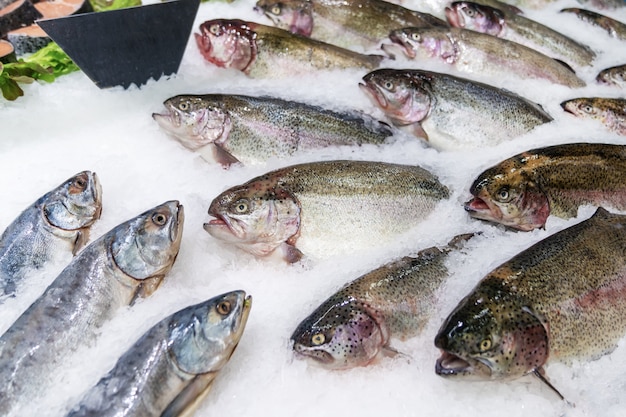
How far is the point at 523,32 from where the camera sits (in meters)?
3.87

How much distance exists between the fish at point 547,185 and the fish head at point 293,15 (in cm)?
188

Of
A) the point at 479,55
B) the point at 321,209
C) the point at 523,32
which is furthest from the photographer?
the point at 523,32

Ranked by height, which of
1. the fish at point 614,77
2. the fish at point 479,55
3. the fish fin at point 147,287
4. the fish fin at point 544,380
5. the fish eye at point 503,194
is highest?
the fish at point 614,77

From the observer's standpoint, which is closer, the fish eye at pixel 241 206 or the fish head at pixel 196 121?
the fish eye at pixel 241 206

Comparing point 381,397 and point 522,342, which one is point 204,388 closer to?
point 381,397

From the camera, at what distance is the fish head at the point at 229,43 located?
3.29 meters

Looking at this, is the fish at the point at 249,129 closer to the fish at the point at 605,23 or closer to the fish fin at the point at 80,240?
the fish fin at the point at 80,240

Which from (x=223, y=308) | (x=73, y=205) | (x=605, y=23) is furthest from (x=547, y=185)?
(x=605, y=23)

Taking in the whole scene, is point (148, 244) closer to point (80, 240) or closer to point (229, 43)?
point (80, 240)

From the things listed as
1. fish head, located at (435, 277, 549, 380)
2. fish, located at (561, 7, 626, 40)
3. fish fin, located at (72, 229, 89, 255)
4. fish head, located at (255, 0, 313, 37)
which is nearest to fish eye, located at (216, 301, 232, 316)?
fish head, located at (435, 277, 549, 380)

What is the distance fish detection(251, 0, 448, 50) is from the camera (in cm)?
371

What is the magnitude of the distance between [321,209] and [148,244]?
745 millimetres

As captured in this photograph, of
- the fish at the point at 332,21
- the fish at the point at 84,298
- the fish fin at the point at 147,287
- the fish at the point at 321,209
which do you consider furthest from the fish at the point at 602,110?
the fish fin at the point at 147,287

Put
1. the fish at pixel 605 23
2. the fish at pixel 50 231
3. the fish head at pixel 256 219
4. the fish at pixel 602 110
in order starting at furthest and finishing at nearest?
1. the fish at pixel 605 23
2. the fish at pixel 602 110
3. the fish head at pixel 256 219
4. the fish at pixel 50 231
